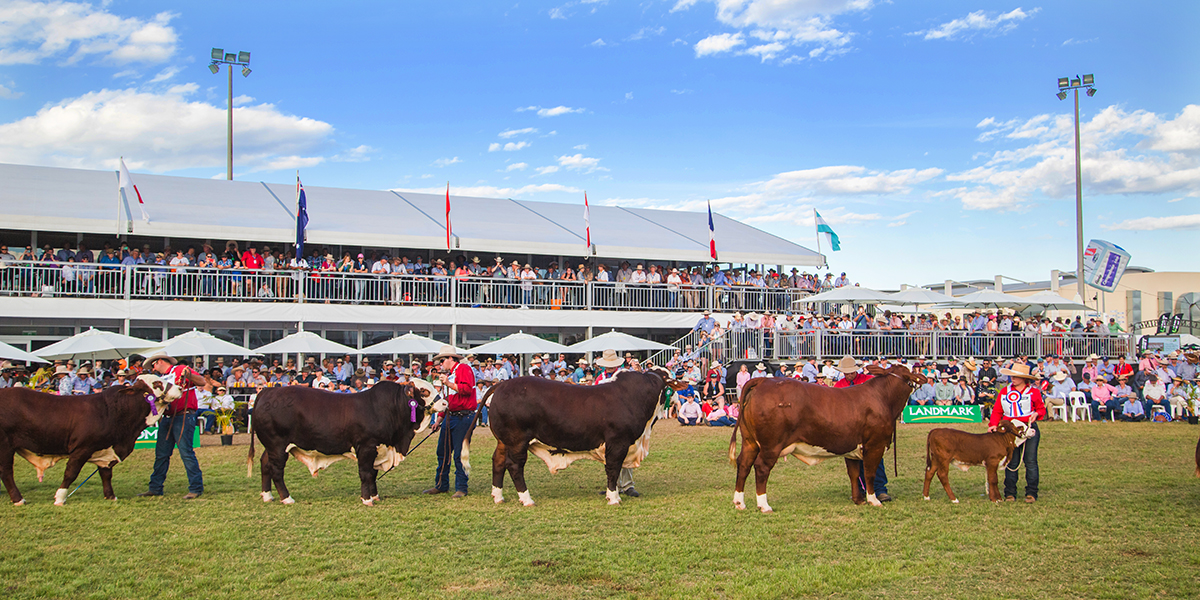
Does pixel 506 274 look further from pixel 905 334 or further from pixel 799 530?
pixel 799 530

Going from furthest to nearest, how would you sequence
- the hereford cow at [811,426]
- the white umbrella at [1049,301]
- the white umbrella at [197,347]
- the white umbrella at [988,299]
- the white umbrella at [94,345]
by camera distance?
the white umbrella at [1049,301], the white umbrella at [988,299], the white umbrella at [197,347], the white umbrella at [94,345], the hereford cow at [811,426]

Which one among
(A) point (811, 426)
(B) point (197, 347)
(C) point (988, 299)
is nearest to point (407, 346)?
(B) point (197, 347)

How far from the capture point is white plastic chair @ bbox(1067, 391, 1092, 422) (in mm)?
21938

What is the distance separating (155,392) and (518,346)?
13247 millimetres

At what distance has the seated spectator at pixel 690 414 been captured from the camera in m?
21.2

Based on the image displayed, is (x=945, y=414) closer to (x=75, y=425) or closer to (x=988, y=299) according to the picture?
(x=988, y=299)

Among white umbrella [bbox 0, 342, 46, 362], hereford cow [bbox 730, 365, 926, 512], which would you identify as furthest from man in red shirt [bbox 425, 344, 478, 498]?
white umbrella [bbox 0, 342, 46, 362]

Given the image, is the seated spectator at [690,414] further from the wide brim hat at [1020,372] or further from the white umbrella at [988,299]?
the white umbrella at [988,299]

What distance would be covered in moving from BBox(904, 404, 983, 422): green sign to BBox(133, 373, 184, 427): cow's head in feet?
56.9

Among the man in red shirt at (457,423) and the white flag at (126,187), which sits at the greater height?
the white flag at (126,187)

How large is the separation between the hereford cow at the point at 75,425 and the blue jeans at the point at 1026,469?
1042 centimetres

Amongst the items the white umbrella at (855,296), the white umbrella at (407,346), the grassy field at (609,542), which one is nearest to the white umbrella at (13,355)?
the white umbrella at (407,346)

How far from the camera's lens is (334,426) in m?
10.3

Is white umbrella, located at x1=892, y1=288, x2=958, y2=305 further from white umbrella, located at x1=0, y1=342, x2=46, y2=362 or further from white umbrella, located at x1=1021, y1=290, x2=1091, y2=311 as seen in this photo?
white umbrella, located at x1=0, y1=342, x2=46, y2=362
